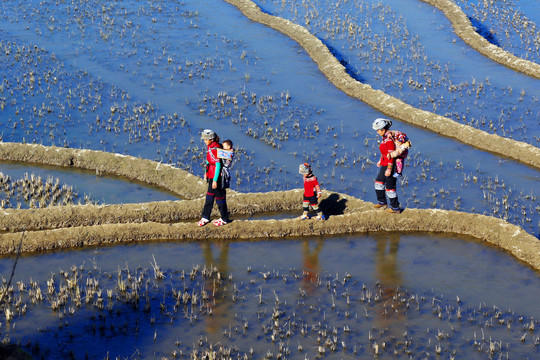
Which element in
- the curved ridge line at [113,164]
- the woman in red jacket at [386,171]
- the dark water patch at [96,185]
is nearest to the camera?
the woman in red jacket at [386,171]

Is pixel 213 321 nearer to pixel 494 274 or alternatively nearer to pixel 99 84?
pixel 494 274

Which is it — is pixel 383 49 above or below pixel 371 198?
above

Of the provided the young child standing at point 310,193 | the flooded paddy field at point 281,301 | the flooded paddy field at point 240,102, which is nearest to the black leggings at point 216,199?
the flooded paddy field at point 281,301

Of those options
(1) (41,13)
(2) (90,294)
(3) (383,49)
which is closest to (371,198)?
(2) (90,294)

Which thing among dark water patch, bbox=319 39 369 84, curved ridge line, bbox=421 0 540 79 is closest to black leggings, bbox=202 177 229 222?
dark water patch, bbox=319 39 369 84

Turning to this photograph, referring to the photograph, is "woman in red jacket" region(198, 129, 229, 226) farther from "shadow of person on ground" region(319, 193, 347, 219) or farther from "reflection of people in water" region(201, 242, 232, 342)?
"shadow of person on ground" region(319, 193, 347, 219)

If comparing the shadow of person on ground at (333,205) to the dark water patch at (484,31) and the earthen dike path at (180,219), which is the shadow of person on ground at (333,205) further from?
the dark water patch at (484,31)
